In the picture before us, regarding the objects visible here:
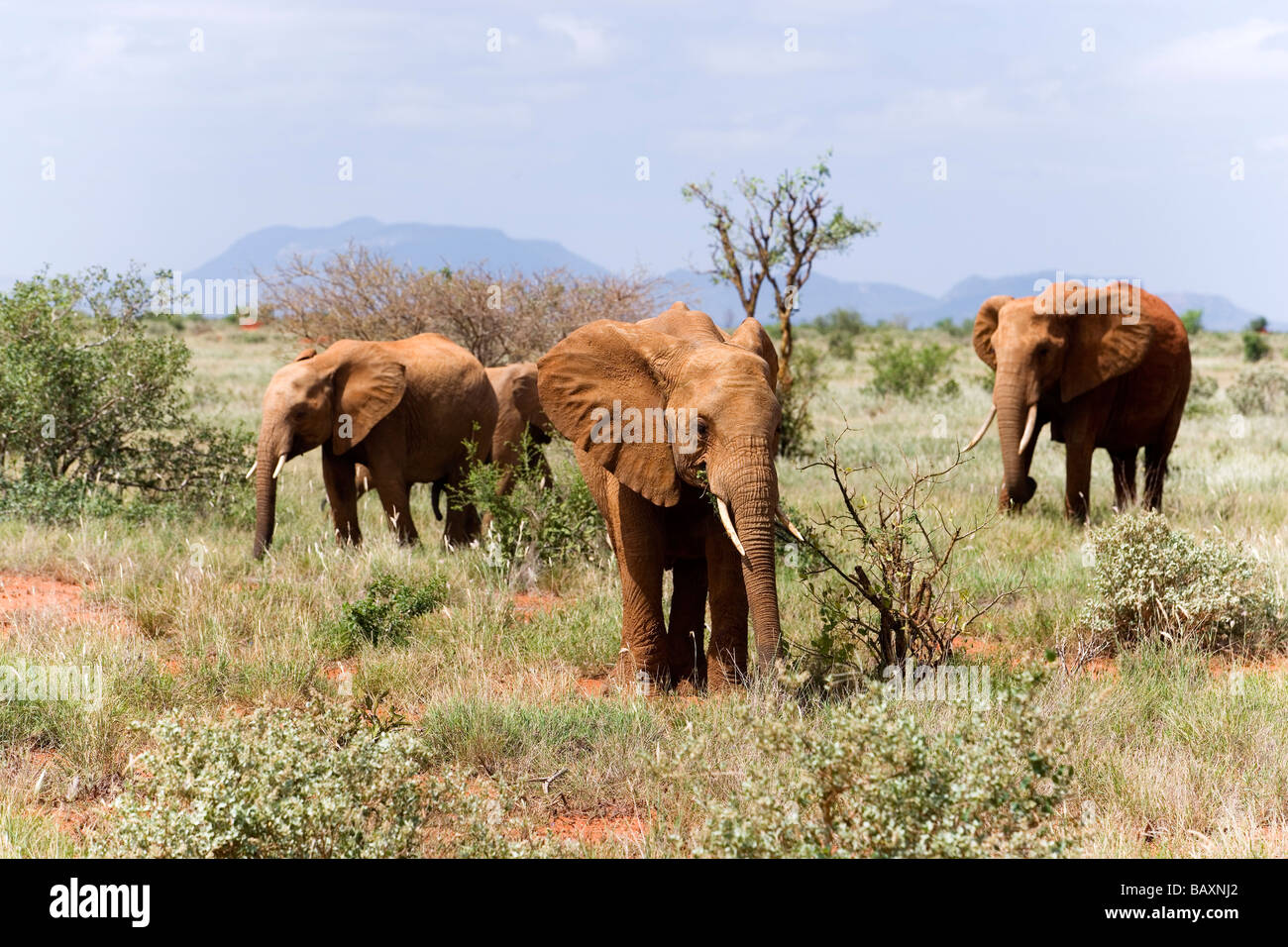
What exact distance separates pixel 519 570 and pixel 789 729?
5.26 m

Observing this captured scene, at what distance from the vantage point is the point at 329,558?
986 centimetres

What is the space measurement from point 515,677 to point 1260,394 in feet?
77.4

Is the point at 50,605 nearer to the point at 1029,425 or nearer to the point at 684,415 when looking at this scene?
the point at 684,415

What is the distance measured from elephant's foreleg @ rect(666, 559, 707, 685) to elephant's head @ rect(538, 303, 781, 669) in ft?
3.30

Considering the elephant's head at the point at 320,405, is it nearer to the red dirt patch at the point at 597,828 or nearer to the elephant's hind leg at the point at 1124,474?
the red dirt patch at the point at 597,828

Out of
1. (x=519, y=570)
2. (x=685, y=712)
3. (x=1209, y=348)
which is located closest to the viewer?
(x=685, y=712)

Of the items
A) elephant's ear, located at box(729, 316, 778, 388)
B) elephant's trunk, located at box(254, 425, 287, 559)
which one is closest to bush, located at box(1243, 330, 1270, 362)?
elephant's trunk, located at box(254, 425, 287, 559)

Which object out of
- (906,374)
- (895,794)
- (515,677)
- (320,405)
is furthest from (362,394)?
(906,374)

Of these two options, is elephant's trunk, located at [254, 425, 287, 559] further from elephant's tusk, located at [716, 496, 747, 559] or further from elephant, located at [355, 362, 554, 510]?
elephant's tusk, located at [716, 496, 747, 559]

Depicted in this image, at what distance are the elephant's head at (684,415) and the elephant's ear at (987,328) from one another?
21.9 feet

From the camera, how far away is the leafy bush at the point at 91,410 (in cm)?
1172
